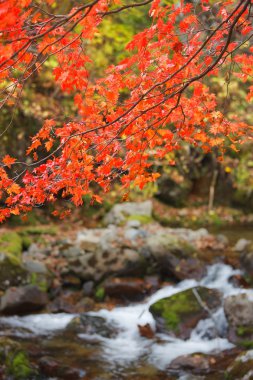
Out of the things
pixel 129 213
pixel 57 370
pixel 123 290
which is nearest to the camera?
pixel 57 370

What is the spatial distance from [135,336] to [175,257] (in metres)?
3.04

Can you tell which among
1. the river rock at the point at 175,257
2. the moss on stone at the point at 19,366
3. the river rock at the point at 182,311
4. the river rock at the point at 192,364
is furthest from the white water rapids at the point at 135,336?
the moss on stone at the point at 19,366

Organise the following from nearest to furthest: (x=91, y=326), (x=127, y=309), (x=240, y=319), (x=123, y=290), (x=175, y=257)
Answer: (x=240, y=319)
(x=91, y=326)
(x=127, y=309)
(x=123, y=290)
(x=175, y=257)

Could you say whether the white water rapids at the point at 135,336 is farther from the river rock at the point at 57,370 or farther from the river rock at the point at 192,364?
the river rock at the point at 57,370

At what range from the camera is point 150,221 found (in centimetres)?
1520

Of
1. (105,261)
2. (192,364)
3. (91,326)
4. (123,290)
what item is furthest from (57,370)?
(105,261)

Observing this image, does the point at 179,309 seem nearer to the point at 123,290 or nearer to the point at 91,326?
the point at 91,326

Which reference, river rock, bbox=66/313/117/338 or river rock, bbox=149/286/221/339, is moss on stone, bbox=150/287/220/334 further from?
river rock, bbox=66/313/117/338

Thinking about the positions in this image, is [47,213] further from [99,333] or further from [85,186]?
[85,186]

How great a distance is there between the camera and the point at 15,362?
6.64m

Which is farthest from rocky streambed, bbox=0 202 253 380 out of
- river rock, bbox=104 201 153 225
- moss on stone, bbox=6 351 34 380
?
river rock, bbox=104 201 153 225

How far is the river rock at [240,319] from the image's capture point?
8.03m

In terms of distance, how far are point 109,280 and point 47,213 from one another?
16.7 ft

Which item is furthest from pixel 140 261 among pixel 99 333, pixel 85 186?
pixel 85 186
